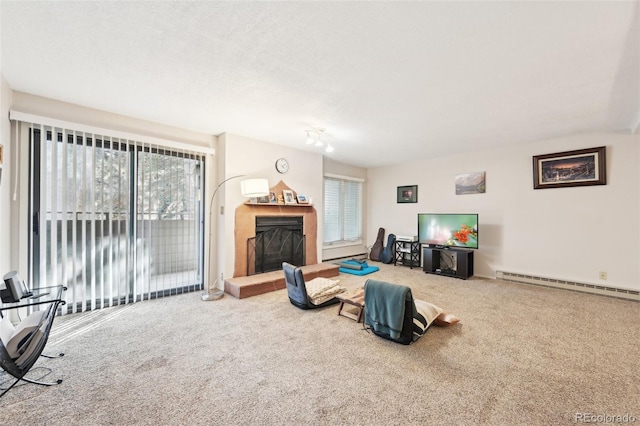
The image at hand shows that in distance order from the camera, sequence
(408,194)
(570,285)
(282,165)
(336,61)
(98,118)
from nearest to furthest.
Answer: (336,61)
(98,118)
(570,285)
(282,165)
(408,194)

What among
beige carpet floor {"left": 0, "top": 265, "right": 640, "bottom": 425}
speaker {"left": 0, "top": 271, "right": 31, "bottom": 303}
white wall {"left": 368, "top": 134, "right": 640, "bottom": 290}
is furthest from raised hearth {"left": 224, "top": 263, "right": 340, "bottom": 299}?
white wall {"left": 368, "top": 134, "right": 640, "bottom": 290}

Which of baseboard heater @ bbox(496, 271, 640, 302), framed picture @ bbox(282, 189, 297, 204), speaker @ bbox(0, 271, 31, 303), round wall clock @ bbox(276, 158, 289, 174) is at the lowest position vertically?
baseboard heater @ bbox(496, 271, 640, 302)

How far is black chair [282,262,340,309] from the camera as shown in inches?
123

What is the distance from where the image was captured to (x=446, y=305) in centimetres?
343

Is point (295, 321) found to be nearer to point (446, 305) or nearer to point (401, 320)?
point (401, 320)

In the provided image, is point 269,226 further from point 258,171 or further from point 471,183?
point 471,183

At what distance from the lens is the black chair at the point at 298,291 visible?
3.12 meters

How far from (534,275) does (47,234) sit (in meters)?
6.80

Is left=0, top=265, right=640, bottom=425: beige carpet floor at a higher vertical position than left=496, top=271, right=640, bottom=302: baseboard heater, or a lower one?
lower

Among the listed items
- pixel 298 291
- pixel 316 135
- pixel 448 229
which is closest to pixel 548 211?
pixel 448 229

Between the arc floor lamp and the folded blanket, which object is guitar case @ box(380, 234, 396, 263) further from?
the arc floor lamp

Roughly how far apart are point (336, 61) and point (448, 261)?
4637mm

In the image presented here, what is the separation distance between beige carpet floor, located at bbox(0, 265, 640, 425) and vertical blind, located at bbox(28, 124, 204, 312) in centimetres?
42

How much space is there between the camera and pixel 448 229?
508 cm
